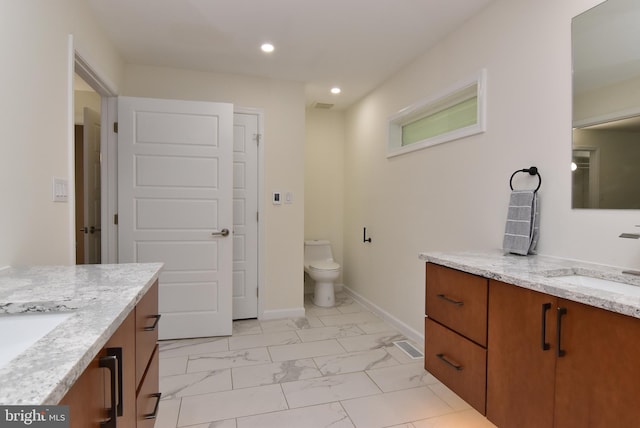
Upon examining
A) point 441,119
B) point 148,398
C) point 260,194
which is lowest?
point 148,398

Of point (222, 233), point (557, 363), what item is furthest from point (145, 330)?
point (222, 233)

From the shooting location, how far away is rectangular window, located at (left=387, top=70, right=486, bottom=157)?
2285 mm

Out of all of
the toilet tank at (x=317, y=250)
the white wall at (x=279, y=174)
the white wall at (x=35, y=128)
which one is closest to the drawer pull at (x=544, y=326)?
the white wall at (x=35, y=128)

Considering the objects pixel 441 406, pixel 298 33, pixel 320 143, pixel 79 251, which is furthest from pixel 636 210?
pixel 79 251

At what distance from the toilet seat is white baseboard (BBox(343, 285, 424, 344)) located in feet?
1.67

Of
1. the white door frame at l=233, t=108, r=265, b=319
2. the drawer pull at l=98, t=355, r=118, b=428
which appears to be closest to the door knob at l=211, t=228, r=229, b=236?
the white door frame at l=233, t=108, r=265, b=319

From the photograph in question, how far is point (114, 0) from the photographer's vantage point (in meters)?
2.13

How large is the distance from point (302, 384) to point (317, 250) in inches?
87.6

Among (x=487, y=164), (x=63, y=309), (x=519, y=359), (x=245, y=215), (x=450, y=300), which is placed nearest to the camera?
(x=63, y=309)

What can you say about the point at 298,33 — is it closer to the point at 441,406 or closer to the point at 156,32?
the point at 156,32

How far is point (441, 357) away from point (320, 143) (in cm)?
328

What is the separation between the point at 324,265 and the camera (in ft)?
12.9

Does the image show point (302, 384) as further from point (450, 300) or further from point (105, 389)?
point (105, 389)

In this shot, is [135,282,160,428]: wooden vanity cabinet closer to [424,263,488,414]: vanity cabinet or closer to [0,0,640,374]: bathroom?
[0,0,640,374]: bathroom
